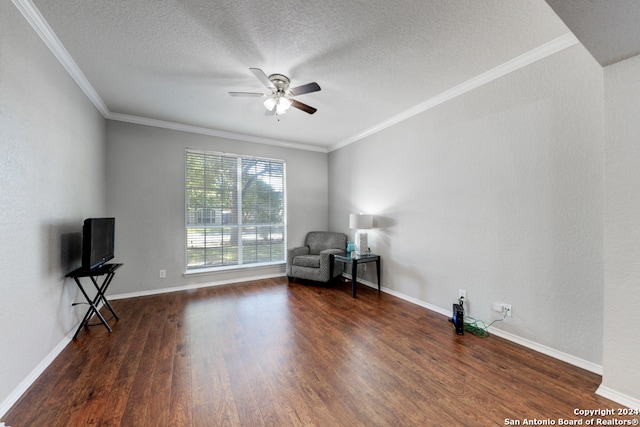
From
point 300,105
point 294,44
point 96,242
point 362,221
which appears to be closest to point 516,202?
point 362,221

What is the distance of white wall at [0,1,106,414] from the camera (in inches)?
61.8

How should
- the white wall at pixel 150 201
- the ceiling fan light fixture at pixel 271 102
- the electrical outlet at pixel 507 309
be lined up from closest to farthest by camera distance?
the electrical outlet at pixel 507 309
the ceiling fan light fixture at pixel 271 102
the white wall at pixel 150 201

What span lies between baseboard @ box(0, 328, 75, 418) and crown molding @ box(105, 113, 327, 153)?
289 cm

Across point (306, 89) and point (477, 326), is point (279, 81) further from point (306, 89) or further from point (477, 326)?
point (477, 326)

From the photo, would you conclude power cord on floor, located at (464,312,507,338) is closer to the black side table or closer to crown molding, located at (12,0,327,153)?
the black side table

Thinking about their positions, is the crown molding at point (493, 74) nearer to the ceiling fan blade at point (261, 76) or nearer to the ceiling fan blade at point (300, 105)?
the ceiling fan blade at point (300, 105)

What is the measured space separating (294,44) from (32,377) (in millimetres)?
3280

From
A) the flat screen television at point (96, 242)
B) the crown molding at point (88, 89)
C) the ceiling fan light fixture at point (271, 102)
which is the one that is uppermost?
the crown molding at point (88, 89)

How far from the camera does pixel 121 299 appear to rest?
3.55m

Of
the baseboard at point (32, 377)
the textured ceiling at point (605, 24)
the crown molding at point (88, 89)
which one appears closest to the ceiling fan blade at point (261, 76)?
the crown molding at point (88, 89)

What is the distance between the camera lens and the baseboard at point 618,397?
1539 millimetres

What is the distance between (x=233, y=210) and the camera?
14.7 feet

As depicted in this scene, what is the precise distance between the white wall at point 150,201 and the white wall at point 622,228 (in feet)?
14.6

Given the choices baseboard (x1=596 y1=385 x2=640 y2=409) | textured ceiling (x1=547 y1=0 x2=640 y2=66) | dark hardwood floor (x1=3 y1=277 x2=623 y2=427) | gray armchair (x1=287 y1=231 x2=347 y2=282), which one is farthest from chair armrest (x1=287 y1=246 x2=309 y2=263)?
textured ceiling (x1=547 y1=0 x2=640 y2=66)
